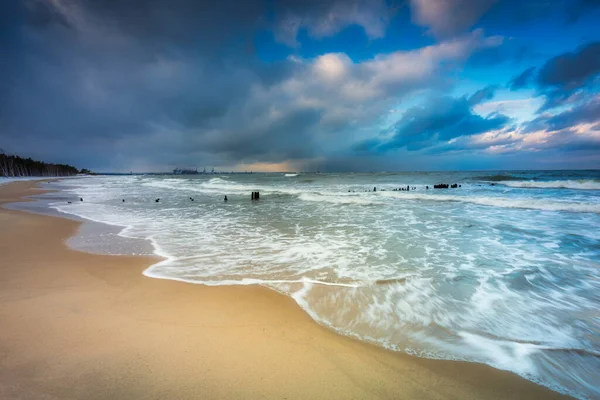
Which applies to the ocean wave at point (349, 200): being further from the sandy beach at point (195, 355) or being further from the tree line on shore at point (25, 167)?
the tree line on shore at point (25, 167)

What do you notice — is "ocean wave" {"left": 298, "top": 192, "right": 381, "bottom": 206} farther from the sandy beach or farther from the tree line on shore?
the tree line on shore

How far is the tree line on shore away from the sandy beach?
101m

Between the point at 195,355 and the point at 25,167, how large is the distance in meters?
117

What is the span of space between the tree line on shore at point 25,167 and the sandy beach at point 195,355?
330ft

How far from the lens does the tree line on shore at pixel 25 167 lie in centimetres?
7162

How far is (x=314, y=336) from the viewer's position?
3.14 m

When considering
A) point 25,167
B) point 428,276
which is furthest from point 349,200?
point 25,167

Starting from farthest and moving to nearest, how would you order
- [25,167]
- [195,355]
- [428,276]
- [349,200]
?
[25,167], [349,200], [428,276], [195,355]

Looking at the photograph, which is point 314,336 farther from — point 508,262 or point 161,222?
point 161,222

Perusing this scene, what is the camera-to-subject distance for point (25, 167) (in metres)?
82.3

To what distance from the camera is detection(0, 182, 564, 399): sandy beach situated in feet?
7.52

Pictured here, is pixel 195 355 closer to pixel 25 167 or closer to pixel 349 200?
pixel 349 200

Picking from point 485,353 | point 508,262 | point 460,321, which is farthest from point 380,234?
point 485,353


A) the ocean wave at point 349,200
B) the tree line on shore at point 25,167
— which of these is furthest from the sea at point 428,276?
the tree line on shore at point 25,167
